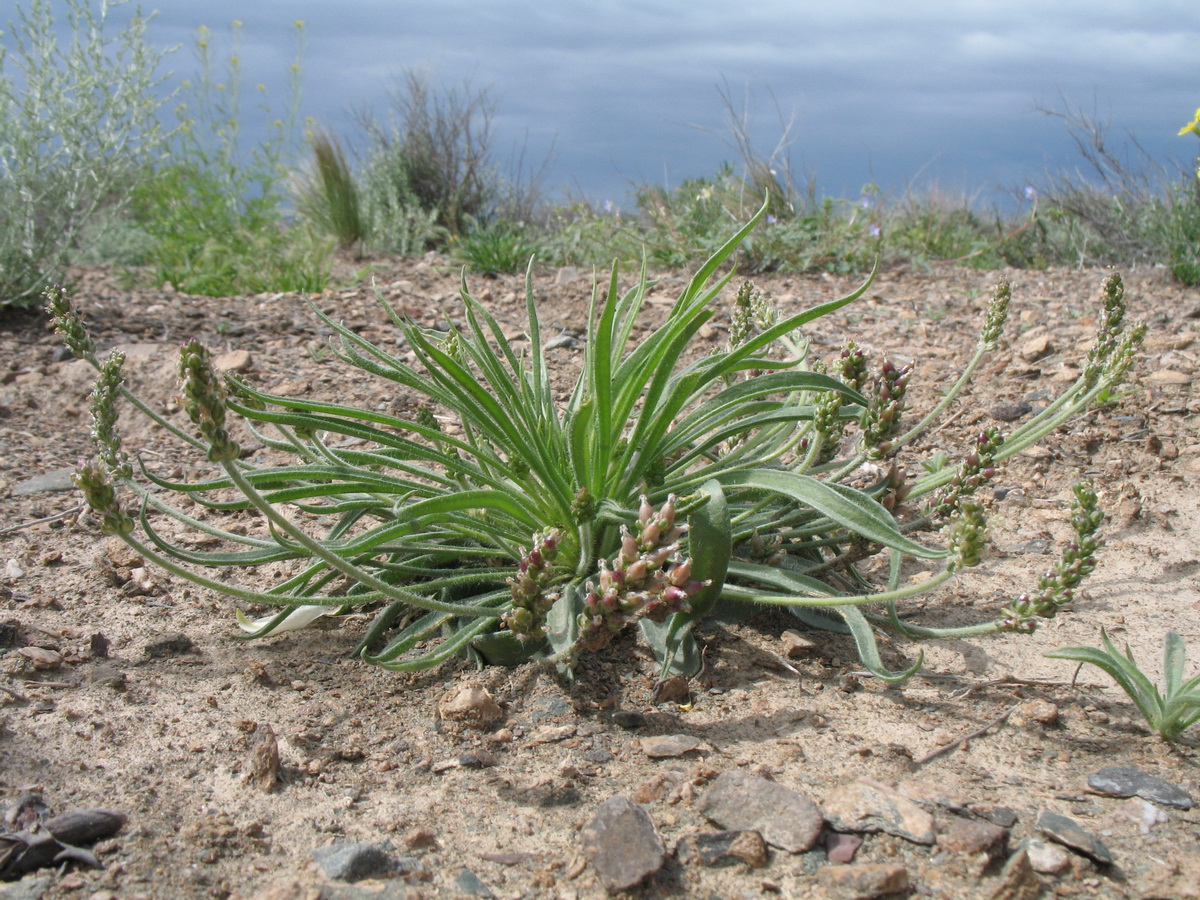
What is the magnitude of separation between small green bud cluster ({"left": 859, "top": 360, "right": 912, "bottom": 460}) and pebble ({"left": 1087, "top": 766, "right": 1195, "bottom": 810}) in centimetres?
70

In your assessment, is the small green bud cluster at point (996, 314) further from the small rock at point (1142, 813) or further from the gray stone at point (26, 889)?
the gray stone at point (26, 889)

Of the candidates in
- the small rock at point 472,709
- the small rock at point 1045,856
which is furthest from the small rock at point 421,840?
the small rock at point 1045,856

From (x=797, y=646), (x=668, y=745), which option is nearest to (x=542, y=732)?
(x=668, y=745)

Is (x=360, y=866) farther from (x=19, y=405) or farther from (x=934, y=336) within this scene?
(x=934, y=336)

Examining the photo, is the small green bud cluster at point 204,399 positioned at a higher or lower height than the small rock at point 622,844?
higher

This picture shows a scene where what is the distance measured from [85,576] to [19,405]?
6.19ft

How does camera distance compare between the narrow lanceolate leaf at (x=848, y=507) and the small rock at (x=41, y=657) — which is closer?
the narrow lanceolate leaf at (x=848, y=507)

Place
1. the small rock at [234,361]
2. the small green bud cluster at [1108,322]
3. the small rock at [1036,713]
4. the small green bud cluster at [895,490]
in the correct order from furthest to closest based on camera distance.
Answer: the small rock at [234,361] → the small green bud cluster at [1108,322] → the small green bud cluster at [895,490] → the small rock at [1036,713]

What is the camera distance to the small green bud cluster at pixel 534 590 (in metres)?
1.71

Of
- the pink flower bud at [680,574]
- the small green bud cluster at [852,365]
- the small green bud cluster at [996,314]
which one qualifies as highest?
the small green bud cluster at [996,314]

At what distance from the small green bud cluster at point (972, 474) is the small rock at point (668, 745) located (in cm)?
64

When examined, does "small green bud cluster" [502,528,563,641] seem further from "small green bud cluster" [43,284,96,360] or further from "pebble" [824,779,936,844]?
"small green bud cluster" [43,284,96,360]

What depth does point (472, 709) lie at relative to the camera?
186cm

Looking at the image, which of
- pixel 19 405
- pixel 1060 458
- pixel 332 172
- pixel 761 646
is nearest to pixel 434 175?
pixel 332 172
